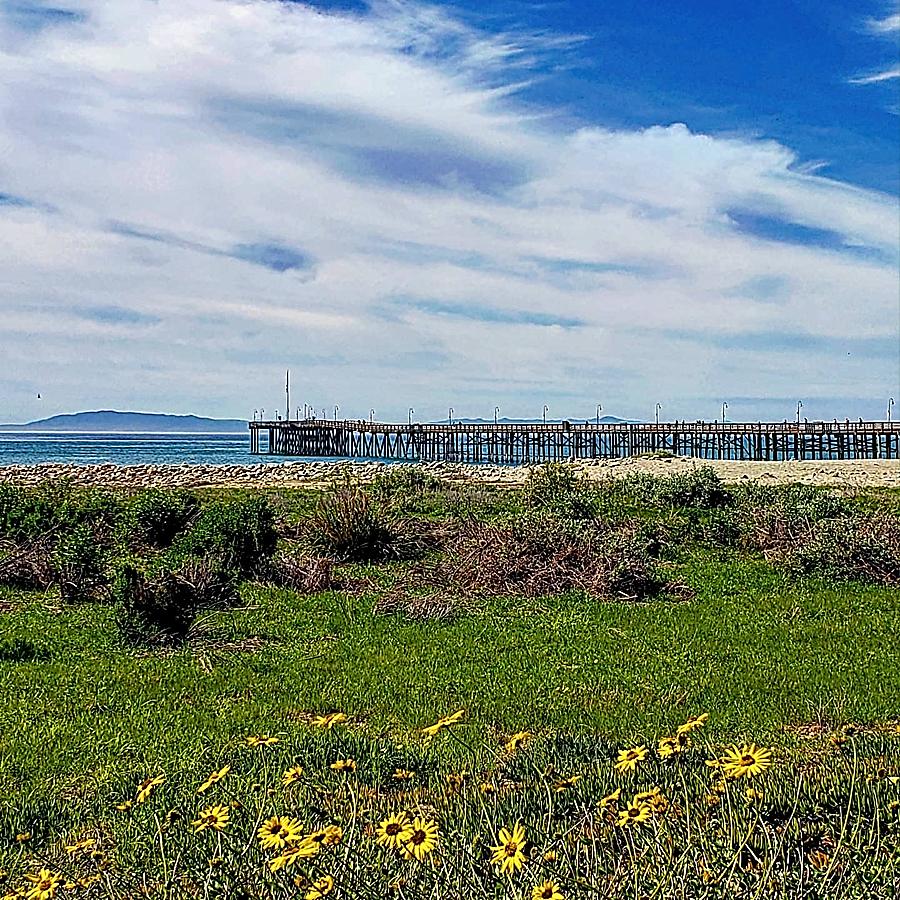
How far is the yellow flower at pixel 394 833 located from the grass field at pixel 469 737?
9 centimetres

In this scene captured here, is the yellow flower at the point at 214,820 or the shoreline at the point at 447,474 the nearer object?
the yellow flower at the point at 214,820

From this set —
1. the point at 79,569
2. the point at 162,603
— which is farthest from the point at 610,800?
the point at 79,569

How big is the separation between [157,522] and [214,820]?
9.32 meters

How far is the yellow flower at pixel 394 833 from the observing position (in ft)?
10.4

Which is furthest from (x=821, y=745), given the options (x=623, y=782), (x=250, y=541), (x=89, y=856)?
(x=250, y=541)

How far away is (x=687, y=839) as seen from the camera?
3406 mm

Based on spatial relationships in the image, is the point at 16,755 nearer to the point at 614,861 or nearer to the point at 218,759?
the point at 218,759

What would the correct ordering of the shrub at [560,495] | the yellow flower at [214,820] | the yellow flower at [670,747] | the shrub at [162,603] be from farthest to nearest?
the shrub at [560,495] → the shrub at [162,603] → the yellow flower at [670,747] → the yellow flower at [214,820]

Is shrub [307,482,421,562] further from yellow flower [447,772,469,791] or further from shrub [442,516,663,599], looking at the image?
yellow flower [447,772,469,791]

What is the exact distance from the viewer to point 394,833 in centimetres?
324

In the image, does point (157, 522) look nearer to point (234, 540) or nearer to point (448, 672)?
point (234, 540)

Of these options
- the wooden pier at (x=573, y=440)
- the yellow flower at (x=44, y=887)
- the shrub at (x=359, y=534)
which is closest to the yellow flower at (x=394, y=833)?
the yellow flower at (x=44, y=887)

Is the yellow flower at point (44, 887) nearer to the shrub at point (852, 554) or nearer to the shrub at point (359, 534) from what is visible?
the shrub at point (359, 534)

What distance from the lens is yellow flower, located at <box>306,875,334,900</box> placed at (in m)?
2.91
